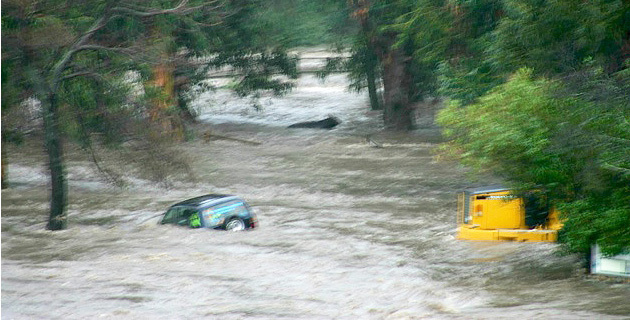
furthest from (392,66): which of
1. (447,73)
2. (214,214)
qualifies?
(214,214)

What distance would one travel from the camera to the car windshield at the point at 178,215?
1015 inches

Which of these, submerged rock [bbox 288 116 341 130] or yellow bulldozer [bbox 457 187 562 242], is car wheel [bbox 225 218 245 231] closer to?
yellow bulldozer [bbox 457 187 562 242]

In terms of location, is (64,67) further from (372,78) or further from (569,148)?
(372,78)

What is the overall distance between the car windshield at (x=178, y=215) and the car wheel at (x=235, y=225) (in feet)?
2.84

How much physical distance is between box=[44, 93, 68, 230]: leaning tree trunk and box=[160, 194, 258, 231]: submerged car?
10.3ft

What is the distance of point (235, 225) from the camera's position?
84.0 feet

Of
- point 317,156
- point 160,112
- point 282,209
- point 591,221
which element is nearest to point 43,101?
point 160,112

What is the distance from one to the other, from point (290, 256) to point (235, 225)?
3642mm

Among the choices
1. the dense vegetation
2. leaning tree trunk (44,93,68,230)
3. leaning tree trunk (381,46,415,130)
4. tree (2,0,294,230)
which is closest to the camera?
the dense vegetation

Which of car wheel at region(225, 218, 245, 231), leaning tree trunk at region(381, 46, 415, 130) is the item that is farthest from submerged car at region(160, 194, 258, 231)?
leaning tree trunk at region(381, 46, 415, 130)

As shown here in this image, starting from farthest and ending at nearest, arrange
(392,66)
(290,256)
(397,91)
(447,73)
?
1. (397,91)
2. (392,66)
3. (447,73)
4. (290,256)

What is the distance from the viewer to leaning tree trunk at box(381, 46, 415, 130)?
50.6m

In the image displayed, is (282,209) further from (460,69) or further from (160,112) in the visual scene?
(460,69)

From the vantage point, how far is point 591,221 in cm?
1616
